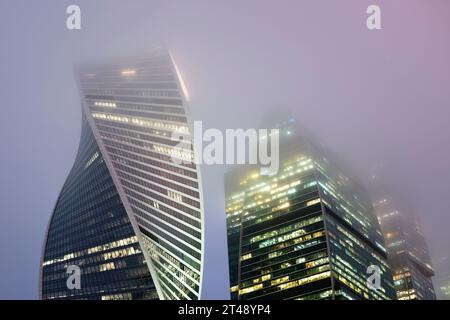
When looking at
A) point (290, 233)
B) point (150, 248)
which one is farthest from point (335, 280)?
point (150, 248)

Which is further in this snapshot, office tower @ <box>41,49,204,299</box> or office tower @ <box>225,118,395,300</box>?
office tower @ <box>225,118,395,300</box>

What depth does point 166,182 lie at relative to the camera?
171500mm

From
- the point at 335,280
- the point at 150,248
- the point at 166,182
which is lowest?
the point at 335,280

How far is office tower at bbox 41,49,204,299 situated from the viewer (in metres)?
154

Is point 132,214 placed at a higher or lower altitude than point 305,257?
higher

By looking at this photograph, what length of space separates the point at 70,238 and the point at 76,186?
76.9ft

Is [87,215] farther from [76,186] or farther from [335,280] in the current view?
[335,280]

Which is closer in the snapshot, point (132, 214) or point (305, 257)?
point (132, 214)

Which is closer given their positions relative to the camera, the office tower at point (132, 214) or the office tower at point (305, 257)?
the office tower at point (132, 214)

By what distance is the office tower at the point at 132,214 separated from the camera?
15450 centimetres

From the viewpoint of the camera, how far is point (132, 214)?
16500 centimetres
